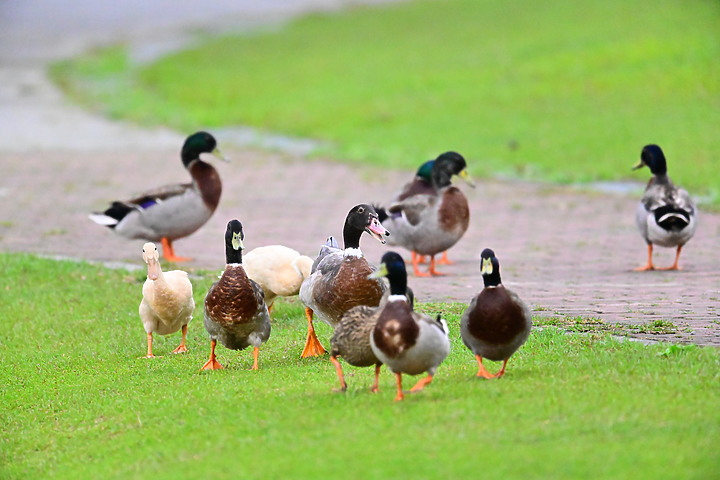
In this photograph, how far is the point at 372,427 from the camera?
Answer: 6.46m

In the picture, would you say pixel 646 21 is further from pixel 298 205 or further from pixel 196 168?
pixel 196 168

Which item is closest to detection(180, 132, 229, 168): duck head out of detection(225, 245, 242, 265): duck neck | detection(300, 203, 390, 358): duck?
detection(300, 203, 390, 358): duck

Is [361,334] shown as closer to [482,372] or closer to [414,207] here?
[482,372]

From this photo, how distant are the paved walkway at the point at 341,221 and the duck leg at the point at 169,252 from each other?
24cm

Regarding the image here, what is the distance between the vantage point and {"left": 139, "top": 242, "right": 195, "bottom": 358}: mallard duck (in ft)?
31.0

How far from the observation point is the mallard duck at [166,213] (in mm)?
13617

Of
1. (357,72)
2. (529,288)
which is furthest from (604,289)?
(357,72)

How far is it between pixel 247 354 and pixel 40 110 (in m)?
20.7

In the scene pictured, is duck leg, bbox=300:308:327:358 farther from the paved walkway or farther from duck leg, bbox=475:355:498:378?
the paved walkway

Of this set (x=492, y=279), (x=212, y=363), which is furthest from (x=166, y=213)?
(x=492, y=279)

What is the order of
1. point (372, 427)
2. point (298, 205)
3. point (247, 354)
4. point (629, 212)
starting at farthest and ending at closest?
point (298, 205) < point (629, 212) < point (247, 354) < point (372, 427)

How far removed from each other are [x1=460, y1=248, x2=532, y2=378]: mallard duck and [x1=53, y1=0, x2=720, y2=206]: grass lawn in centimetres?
958

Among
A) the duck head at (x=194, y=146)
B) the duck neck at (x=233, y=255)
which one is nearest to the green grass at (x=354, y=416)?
the duck neck at (x=233, y=255)

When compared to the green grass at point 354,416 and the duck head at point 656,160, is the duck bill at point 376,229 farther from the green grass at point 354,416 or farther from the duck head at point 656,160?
the duck head at point 656,160
